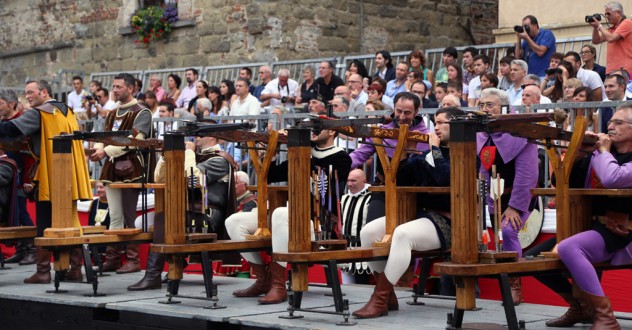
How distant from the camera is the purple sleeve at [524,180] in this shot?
778 centimetres

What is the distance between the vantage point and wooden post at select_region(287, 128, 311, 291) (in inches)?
301

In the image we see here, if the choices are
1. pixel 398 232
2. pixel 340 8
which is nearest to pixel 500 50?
pixel 340 8

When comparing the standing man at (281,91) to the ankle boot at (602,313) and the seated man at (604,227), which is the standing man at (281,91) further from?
the ankle boot at (602,313)

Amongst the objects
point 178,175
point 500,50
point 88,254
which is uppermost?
point 500,50


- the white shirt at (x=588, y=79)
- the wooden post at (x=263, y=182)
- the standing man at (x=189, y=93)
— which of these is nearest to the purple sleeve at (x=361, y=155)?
the wooden post at (x=263, y=182)

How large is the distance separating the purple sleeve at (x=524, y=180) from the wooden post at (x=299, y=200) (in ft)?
4.52

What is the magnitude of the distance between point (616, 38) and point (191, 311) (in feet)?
21.3

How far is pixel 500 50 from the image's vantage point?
15445mm

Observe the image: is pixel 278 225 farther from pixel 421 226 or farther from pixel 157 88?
pixel 157 88

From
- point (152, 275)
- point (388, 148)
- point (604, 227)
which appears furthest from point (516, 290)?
point (152, 275)

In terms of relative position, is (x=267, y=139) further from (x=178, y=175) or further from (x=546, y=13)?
(x=546, y=13)

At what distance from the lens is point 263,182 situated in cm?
873

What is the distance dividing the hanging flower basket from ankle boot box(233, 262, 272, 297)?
1301 centimetres

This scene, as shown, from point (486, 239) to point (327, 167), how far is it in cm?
193
